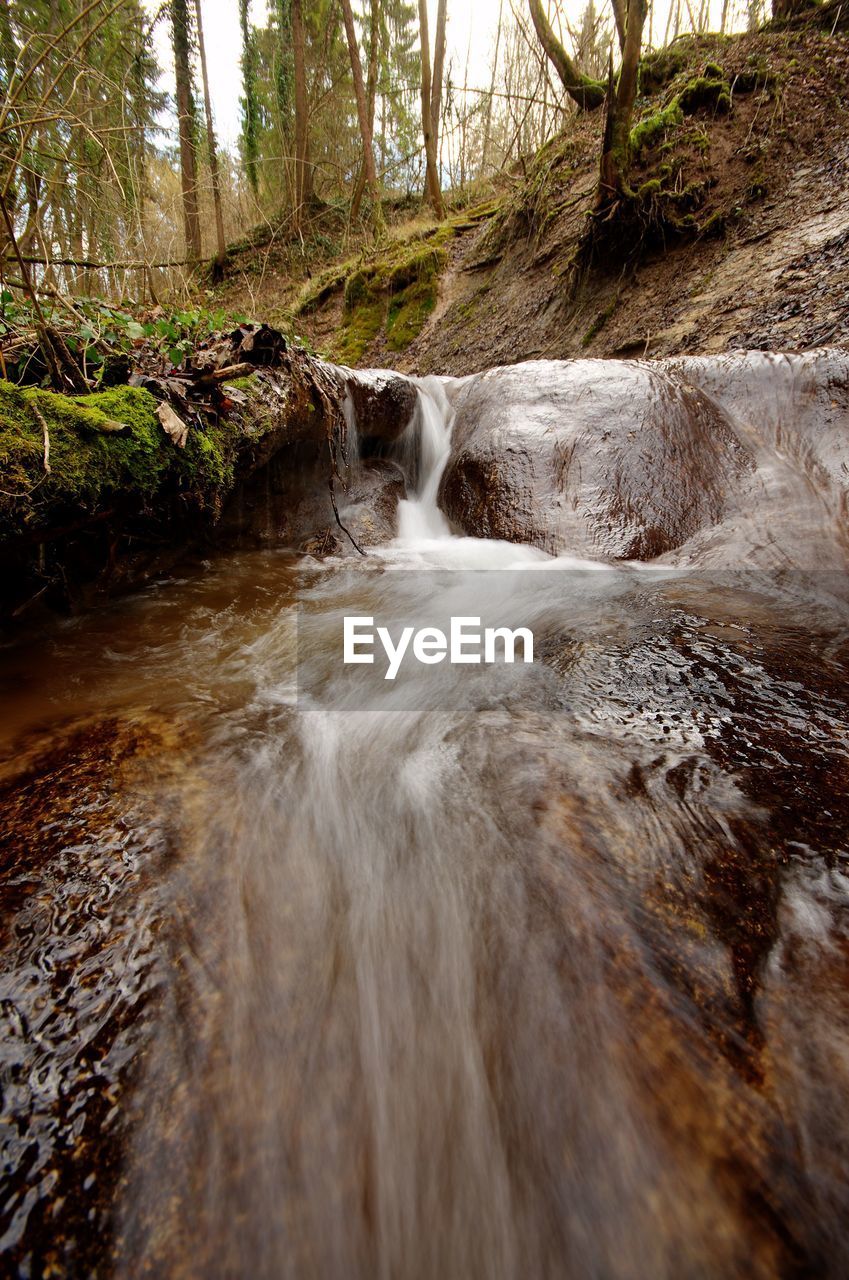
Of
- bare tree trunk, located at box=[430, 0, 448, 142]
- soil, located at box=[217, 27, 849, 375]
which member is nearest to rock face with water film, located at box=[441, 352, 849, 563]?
soil, located at box=[217, 27, 849, 375]

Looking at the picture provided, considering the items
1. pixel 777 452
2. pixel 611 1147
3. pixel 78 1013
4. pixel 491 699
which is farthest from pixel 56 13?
pixel 611 1147

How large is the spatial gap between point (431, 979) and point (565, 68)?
38.1 feet

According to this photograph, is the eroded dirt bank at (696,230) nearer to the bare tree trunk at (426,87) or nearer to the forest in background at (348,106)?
the forest in background at (348,106)

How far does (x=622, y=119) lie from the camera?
606 cm

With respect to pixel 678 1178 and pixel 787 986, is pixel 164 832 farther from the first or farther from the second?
pixel 787 986

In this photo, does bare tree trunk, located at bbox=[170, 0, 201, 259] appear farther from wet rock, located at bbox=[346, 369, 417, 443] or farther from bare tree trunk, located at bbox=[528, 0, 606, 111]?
wet rock, located at bbox=[346, 369, 417, 443]

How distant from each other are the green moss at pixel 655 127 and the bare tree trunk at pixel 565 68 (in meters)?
1.87

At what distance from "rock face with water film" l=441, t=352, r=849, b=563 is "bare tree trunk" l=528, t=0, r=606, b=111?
6139mm

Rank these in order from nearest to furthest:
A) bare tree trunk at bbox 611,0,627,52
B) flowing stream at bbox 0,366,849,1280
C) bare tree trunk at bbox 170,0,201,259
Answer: flowing stream at bbox 0,366,849,1280 < bare tree trunk at bbox 611,0,627,52 < bare tree trunk at bbox 170,0,201,259

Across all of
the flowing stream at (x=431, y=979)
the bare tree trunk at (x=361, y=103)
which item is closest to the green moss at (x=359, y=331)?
the bare tree trunk at (x=361, y=103)

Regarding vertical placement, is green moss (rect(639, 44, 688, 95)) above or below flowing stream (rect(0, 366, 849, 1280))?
above

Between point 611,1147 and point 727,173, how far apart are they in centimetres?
922

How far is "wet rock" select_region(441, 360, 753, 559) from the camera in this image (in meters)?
3.81

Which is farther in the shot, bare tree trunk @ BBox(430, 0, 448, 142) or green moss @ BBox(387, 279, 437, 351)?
bare tree trunk @ BBox(430, 0, 448, 142)
